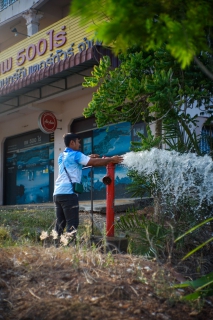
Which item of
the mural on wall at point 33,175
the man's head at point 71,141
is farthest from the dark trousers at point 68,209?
the mural on wall at point 33,175

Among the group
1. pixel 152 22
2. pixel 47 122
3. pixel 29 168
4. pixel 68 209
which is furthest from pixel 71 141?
pixel 29 168

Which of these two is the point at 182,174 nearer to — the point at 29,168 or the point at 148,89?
the point at 148,89

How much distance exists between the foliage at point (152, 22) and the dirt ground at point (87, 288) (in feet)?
6.41

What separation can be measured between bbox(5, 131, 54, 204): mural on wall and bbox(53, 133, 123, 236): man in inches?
376

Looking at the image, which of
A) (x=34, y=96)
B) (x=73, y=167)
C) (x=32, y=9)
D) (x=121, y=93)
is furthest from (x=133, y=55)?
(x=32, y=9)

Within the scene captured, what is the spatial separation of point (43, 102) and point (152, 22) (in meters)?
11.7

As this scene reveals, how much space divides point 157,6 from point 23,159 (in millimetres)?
15104

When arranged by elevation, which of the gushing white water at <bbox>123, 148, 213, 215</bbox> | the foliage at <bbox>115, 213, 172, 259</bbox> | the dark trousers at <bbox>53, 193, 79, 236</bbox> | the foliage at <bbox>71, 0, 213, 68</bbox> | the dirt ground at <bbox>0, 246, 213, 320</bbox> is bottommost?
the dirt ground at <bbox>0, 246, 213, 320</bbox>

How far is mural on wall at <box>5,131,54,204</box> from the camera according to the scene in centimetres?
1617

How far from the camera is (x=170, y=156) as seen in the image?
528 centimetres

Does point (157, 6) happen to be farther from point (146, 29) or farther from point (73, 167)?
point (73, 167)

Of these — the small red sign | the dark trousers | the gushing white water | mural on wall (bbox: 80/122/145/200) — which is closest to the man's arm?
→ the gushing white water

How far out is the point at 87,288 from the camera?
12.8 feet

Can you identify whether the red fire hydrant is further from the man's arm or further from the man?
the man
